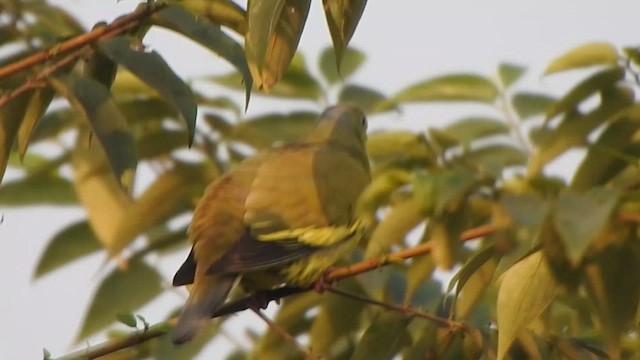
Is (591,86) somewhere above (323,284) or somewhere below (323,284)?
above

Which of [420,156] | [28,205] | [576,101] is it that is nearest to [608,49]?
[576,101]

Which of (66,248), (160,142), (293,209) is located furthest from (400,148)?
(66,248)

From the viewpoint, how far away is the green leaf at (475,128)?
288 cm

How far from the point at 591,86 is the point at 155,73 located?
93 cm

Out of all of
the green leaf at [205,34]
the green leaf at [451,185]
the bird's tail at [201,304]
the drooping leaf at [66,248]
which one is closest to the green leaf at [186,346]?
the bird's tail at [201,304]

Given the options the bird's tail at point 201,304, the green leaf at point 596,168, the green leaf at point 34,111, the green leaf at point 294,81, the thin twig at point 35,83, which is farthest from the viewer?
the green leaf at point 294,81

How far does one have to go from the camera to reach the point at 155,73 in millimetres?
1663

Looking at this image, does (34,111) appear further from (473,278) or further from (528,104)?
(528,104)

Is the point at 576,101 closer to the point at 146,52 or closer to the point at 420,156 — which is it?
the point at 420,156

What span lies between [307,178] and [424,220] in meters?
0.59

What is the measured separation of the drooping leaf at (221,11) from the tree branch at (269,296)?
1.36 feet

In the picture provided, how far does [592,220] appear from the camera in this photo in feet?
5.38

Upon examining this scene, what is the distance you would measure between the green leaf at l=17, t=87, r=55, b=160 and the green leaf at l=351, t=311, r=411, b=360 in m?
0.62

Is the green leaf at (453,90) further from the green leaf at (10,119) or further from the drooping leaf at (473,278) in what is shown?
the green leaf at (10,119)
